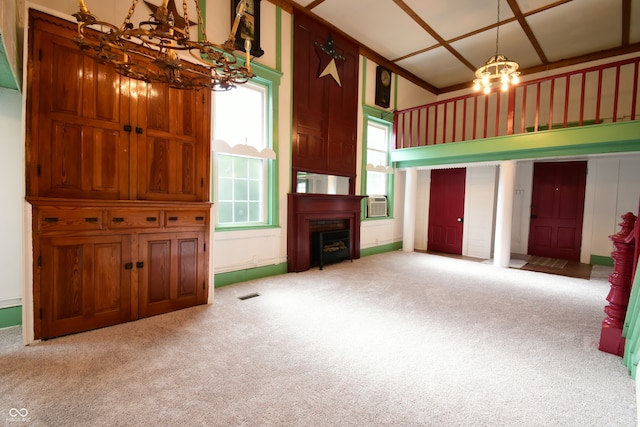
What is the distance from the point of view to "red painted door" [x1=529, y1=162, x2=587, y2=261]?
6.21m

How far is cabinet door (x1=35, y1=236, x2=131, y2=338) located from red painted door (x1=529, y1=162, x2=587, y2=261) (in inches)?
322

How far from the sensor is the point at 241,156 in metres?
4.20

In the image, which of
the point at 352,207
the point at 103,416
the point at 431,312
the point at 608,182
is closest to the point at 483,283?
the point at 431,312

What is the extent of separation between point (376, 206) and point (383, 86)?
9.11 feet

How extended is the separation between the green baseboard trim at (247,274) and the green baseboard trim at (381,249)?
2.24 m

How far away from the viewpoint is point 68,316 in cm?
244

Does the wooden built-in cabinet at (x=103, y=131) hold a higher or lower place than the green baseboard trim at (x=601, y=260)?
higher

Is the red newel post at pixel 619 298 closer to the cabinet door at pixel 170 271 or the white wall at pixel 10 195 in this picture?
the cabinet door at pixel 170 271

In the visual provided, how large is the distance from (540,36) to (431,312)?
591cm

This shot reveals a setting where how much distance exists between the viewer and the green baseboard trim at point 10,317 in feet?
8.52

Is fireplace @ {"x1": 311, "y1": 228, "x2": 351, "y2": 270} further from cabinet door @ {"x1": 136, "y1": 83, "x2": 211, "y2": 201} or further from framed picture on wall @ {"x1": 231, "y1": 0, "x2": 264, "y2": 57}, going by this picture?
framed picture on wall @ {"x1": 231, "y1": 0, "x2": 264, "y2": 57}

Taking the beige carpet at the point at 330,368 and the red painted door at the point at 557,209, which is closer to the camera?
the beige carpet at the point at 330,368

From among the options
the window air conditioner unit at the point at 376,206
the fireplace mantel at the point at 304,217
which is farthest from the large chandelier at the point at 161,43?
the window air conditioner unit at the point at 376,206

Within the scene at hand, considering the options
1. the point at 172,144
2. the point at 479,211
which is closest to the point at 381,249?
the point at 479,211
